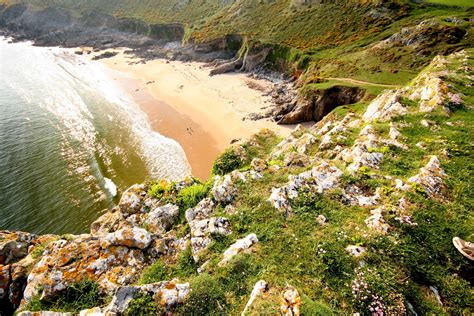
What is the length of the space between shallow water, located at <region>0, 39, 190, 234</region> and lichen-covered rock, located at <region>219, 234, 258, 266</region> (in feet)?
78.3

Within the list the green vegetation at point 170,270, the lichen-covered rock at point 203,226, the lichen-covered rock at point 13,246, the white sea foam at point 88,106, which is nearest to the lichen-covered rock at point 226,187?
the lichen-covered rock at point 203,226

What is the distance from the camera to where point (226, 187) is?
15.7 metres

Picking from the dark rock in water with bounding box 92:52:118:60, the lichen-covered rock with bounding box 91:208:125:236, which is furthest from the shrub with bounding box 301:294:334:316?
the dark rock in water with bounding box 92:52:118:60

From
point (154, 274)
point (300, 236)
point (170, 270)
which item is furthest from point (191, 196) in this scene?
point (300, 236)

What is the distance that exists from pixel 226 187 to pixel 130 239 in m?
5.90

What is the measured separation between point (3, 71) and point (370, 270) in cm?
10298

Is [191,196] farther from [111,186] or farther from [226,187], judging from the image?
[111,186]

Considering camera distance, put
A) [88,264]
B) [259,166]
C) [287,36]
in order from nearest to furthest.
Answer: [88,264] < [259,166] < [287,36]

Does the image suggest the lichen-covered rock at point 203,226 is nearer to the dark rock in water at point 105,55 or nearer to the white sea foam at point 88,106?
the white sea foam at point 88,106

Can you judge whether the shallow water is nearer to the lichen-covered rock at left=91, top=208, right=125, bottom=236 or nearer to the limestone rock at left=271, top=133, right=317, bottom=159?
the lichen-covered rock at left=91, top=208, right=125, bottom=236

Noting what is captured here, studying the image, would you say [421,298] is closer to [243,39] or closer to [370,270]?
[370,270]

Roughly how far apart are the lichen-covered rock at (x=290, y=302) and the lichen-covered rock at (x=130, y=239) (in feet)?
24.9

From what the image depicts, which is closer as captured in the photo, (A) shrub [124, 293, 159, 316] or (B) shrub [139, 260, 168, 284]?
(A) shrub [124, 293, 159, 316]

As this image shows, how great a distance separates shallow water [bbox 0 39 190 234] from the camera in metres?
31.3
